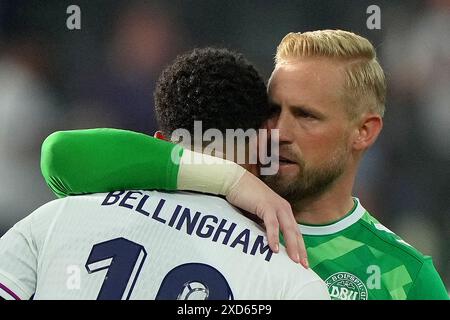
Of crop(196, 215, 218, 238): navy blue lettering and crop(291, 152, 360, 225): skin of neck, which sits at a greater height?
crop(196, 215, 218, 238): navy blue lettering

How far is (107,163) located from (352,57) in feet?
3.00

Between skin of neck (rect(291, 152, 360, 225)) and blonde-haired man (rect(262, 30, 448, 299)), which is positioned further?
skin of neck (rect(291, 152, 360, 225))

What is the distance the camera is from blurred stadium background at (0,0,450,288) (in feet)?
14.1

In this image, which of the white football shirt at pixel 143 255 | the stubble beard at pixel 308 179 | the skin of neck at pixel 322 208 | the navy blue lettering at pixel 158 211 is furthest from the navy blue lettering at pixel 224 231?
the skin of neck at pixel 322 208

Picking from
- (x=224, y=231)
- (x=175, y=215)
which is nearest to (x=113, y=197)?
(x=175, y=215)

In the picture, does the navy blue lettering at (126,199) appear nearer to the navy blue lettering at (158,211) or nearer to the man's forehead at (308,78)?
the navy blue lettering at (158,211)

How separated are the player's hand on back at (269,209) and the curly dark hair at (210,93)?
14cm

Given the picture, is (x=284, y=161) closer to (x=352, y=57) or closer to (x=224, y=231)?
(x=352, y=57)

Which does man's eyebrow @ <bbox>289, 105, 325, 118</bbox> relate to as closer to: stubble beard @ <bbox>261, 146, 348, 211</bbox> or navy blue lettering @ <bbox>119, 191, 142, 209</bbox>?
stubble beard @ <bbox>261, 146, 348, 211</bbox>

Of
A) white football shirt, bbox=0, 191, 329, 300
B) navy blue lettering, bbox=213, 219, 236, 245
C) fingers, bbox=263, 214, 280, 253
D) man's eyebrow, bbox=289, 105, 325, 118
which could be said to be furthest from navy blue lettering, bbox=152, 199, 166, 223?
man's eyebrow, bbox=289, 105, 325, 118

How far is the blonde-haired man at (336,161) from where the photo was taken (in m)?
1.90

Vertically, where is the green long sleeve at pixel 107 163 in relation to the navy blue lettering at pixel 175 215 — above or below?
above

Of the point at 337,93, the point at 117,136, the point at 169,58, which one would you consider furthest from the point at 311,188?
the point at 169,58
